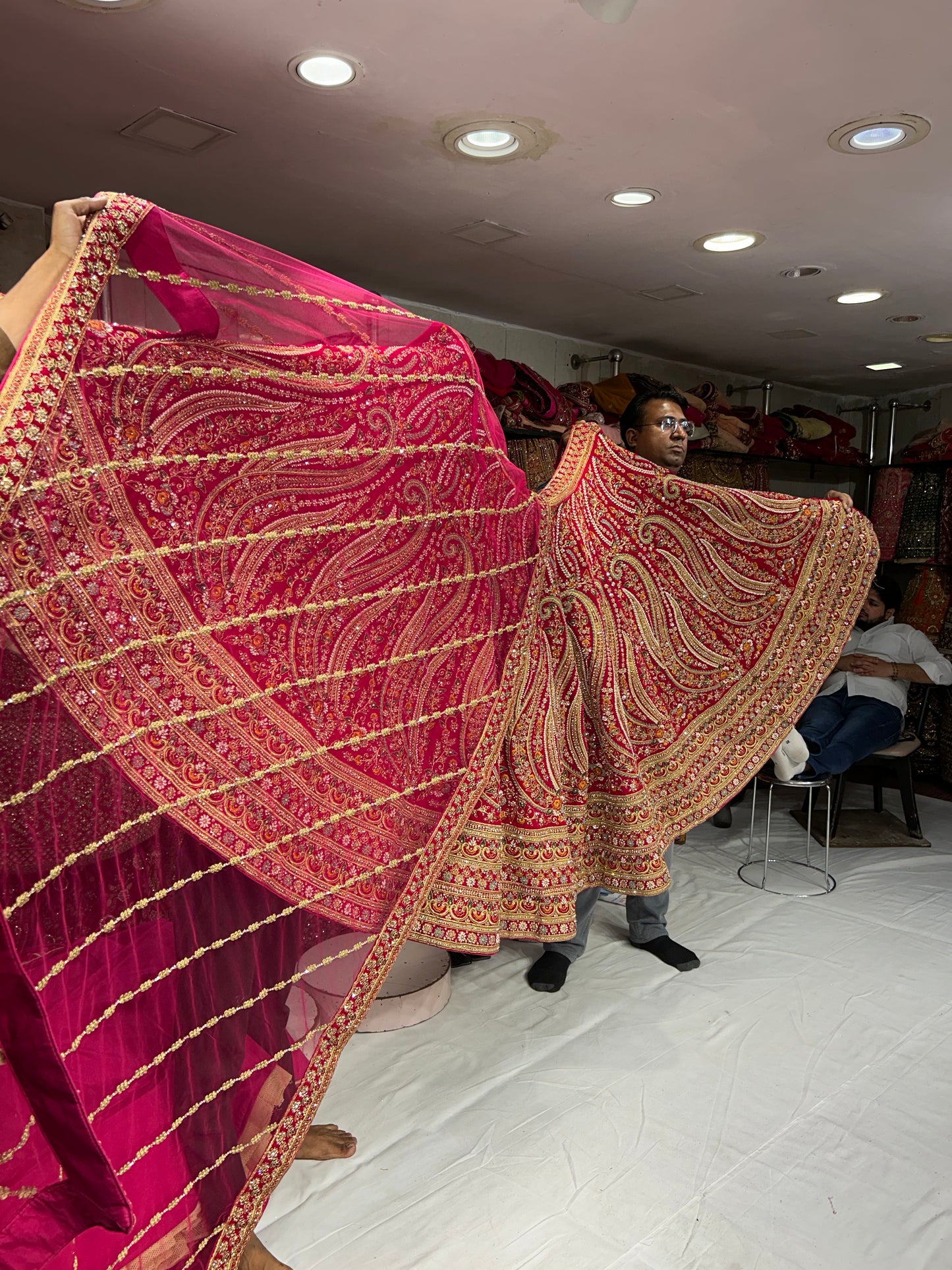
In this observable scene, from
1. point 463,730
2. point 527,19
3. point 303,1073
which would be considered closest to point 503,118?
point 527,19

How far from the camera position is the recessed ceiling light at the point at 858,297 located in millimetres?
3498

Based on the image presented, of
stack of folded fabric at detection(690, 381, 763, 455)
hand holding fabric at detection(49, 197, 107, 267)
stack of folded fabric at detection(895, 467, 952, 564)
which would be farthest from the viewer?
stack of folded fabric at detection(895, 467, 952, 564)

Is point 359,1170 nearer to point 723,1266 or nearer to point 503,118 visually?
point 723,1266

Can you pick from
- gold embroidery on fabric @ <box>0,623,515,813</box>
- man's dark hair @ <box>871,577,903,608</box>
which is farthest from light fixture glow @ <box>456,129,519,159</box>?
man's dark hair @ <box>871,577,903,608</box>

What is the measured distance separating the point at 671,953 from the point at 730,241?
214 cm

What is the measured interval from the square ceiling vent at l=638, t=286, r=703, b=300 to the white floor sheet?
2.26 meters

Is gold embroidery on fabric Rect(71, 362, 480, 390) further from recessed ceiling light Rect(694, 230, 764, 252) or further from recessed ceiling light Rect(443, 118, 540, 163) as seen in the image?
recessed ceiling light Rect(694, 230, 764, 252)

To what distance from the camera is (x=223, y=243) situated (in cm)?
105

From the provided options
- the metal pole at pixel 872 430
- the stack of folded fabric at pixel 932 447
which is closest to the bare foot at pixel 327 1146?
the stack of folded fabric at pixel 932 447

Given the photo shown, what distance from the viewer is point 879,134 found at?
2109 millimetres

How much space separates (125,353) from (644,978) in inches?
79.9

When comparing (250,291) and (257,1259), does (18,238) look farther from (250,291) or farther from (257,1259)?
(257,1259)

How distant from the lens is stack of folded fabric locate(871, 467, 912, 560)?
5250mm

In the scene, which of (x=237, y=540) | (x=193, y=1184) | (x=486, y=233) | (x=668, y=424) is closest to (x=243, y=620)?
(x=237, y=540)
